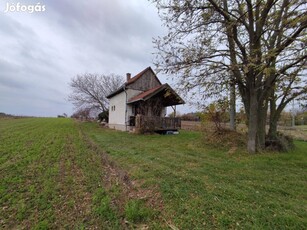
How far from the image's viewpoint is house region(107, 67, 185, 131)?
14.5 meters

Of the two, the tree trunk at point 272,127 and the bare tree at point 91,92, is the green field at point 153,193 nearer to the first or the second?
the tree trunk at point 272,127

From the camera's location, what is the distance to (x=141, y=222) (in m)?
2.92

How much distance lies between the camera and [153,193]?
376 centimetres

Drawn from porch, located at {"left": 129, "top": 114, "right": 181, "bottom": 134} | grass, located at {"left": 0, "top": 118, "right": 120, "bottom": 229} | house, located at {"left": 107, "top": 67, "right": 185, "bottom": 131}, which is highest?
house, located at {"left": 107, "top": 67, "right": 185, "bottom": 131}

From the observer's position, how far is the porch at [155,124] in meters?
13.8

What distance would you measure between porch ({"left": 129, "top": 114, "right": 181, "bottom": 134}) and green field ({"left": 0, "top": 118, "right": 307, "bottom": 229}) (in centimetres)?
750

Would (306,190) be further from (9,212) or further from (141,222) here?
(9,212)

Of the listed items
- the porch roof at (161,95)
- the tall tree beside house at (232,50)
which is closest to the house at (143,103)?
the porch roof at (161,95)

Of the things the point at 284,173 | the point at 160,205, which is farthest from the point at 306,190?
the point at 160,205

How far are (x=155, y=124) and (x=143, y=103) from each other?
236 cm

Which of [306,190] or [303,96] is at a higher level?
[303,96]

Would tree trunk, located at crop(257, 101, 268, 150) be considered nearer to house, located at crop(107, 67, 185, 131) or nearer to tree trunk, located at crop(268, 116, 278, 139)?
tree trunk, located at crop(268, 116, 278, 139)

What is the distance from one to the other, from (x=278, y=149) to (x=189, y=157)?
450 centimetres

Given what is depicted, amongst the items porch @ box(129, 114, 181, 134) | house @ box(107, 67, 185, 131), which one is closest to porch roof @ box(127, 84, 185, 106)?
house @ box(107, 67, 185, 131)
